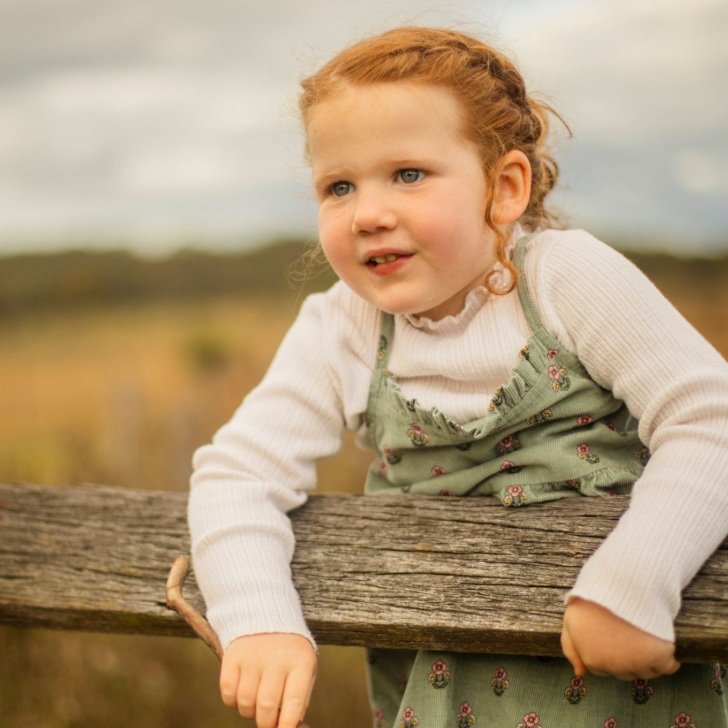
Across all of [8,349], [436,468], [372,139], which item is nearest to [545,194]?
[372,139]

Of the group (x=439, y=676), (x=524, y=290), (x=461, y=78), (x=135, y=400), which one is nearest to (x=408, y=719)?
(x=439, y=676)

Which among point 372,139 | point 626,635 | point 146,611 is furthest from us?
point 146,611

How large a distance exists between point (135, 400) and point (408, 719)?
5.26 metres

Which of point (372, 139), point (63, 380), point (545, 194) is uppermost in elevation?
point (63, 380)

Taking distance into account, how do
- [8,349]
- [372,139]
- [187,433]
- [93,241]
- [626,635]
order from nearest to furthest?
[626,635]
[372,139]
[187,433]
[8,349]
[93,241]

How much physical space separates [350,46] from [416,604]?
1.10 m

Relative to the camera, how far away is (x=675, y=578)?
4.38 feet

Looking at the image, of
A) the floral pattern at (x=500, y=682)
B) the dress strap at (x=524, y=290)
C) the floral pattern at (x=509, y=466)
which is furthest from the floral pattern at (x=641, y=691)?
the dress strap at (x=524, y=290)

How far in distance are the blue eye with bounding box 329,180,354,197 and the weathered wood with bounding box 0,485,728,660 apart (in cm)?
62

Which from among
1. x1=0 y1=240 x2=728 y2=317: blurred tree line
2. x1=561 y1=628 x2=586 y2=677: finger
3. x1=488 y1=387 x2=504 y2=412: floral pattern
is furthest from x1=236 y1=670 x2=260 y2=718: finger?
x1=0 y1=240 x2=728 y2=317: blurred tree line

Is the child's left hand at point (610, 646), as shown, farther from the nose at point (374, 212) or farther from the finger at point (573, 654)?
the nose at point (374, 212)

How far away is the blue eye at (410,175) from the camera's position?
5.38ft

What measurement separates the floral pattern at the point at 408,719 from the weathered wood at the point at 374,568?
181mm

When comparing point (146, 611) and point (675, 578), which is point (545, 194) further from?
point (146, 611)
